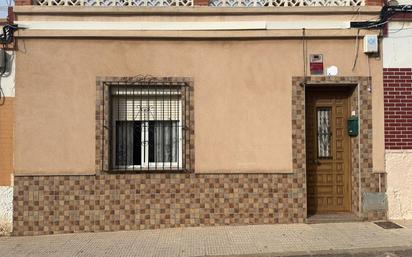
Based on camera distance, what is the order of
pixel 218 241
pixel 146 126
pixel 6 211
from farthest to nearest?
pixel 146 126 → pixel 6 211 → pixel 218 241

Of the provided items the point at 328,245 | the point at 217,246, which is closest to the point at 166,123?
the point at 217,246

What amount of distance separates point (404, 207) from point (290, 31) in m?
3.65

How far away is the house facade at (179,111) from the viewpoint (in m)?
7.51

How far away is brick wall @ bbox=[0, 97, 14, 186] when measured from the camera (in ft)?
24.6

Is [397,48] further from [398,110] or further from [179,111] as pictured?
[179,111]

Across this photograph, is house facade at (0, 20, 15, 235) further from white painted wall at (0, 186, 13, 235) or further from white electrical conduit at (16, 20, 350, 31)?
white electrical conduit at (16, 20, 350, 31)

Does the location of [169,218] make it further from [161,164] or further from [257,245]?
[257,245]

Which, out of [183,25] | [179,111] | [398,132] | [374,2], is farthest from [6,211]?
[374,2]

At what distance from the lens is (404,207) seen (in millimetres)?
7746

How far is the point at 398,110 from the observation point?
775 centimetres

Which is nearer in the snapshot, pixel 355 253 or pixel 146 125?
pixel 355 253

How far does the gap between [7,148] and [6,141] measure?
0.39ft

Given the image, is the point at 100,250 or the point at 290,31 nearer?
the point at 100,250

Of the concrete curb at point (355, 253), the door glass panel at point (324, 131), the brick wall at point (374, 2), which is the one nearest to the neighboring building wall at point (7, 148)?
the concrete curb at point (355, 253)
